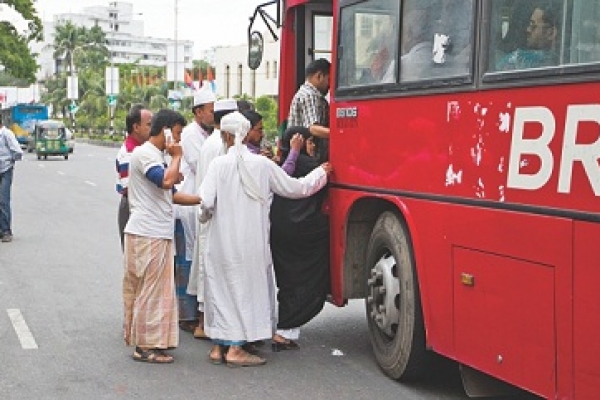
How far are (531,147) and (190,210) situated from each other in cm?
387

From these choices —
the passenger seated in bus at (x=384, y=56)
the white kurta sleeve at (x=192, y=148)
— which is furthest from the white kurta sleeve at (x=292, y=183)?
the white kurta sleeve at (x=192, y=148)

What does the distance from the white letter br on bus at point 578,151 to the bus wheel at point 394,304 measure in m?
1.76

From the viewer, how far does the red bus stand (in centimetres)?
449

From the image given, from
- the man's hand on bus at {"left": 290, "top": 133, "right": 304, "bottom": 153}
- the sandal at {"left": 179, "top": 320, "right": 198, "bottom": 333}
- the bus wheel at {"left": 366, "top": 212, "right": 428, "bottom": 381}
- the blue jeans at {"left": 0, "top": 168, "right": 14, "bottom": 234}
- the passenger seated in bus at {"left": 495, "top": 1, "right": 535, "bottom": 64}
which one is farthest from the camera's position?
the blue jeans at {"left": 0, "top": 168, "right": 14, "bottom": 234}

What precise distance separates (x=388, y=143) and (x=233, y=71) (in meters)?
80.7

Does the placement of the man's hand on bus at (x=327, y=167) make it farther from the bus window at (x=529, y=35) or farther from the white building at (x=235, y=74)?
the white building at (x=235, y=74)

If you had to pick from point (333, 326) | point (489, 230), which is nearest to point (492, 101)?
point (489, 230)

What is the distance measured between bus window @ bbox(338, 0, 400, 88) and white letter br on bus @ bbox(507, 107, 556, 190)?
1.49 metres

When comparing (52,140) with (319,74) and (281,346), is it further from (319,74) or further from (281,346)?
(281,346)

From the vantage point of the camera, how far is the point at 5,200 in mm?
14344

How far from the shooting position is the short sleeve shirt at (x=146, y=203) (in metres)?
6.98

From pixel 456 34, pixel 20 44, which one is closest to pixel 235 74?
pixel 20 44

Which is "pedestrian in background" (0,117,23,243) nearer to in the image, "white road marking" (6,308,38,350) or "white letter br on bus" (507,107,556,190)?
"white road marking" (6,308,38,350)

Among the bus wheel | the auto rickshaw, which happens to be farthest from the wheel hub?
the auto rickshaw
